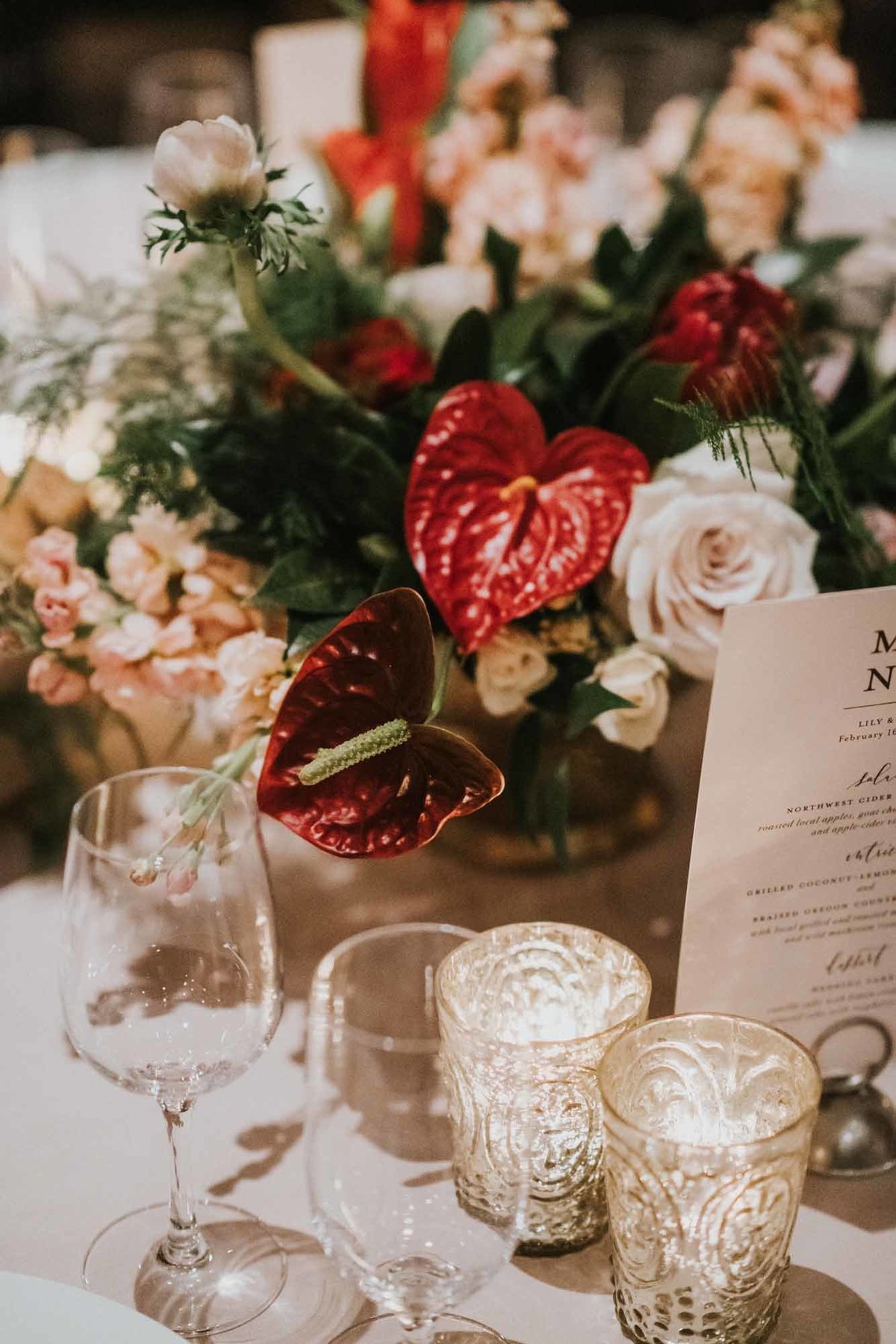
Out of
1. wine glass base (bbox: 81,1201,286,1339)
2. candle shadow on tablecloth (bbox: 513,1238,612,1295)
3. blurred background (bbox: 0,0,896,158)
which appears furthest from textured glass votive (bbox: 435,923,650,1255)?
blurred background (bbox: 0,0,896,158)

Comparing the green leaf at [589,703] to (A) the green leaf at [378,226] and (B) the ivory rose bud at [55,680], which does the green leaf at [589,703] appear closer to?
(B) the ivory rose bud at [55,680]

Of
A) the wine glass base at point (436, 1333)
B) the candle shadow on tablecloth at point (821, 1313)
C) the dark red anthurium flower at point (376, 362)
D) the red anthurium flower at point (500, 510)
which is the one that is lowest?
the candle shadow on tablecloth at point (821, 1313)

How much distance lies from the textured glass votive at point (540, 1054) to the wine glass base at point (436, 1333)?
0.13ft

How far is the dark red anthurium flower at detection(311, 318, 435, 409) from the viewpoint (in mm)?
797

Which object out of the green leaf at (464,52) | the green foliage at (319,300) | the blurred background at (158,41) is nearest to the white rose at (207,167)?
the green foliage at (319,300)

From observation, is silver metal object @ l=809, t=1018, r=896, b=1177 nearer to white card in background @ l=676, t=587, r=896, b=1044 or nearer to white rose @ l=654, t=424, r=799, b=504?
white card in background @ l=676, t=587, r=896, b=1044

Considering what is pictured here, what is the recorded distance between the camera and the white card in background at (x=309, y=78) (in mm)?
1582

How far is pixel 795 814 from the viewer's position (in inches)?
22.4

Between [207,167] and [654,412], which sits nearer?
[207,167]

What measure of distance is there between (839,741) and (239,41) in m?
3.61

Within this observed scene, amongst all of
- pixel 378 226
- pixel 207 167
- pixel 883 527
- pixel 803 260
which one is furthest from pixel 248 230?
pixel 803 260

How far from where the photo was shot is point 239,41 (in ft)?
11.9

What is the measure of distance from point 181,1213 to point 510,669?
31 cm

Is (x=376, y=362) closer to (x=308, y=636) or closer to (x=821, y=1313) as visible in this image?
(x=308, y=636)
